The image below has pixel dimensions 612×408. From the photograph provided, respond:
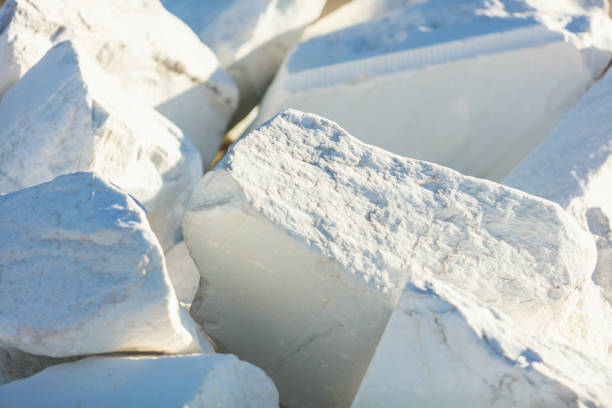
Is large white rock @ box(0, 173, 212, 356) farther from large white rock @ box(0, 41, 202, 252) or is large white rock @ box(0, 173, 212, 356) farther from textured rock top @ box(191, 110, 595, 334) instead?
large white rock @ box(0, 41, 202, 252)

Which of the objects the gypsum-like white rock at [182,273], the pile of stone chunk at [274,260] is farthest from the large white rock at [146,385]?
the gypsum-like white rock at [182,273]

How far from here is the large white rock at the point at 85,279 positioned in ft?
3.17

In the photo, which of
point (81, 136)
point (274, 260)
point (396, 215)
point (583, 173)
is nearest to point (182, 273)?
point (81, 136)

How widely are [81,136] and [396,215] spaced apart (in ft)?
2.48

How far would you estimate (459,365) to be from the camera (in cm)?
96

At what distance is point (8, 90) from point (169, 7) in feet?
3.30

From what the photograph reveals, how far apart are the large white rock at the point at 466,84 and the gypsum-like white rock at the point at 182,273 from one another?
2.27 feet

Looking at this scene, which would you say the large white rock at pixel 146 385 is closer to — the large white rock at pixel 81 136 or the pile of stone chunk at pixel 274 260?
the pile of stone chunk at pixel 274 260

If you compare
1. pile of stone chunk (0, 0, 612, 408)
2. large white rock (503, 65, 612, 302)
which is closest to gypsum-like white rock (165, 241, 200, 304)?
pile of stone chunk (0, 0, 612, 408)

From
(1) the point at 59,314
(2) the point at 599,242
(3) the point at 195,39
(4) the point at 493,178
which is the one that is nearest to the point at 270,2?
(3) the point at 195,39

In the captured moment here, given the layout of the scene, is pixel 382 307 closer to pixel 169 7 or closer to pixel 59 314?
pixel 59 314

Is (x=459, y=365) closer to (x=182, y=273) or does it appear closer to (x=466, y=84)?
(x=182, y=273)

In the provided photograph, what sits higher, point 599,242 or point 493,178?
point 599,242

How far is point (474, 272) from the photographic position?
1126 mm
